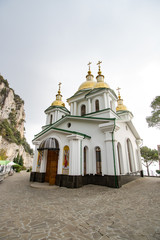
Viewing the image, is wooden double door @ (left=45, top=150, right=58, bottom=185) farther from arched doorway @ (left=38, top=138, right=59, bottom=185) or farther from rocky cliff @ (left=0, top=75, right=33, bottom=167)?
rocky cliff @ (left=0, top=75, right=33, bottom=167)

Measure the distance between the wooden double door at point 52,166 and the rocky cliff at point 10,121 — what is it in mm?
31669

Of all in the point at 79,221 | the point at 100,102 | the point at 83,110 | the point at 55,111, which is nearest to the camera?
the point at 79,221

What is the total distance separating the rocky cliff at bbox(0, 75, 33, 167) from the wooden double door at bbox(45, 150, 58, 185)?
31.7 m

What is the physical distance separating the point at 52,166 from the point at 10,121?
42.2 metres

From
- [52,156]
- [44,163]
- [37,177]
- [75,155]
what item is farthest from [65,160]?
[37,177]

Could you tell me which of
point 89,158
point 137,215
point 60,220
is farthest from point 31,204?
point 89,158

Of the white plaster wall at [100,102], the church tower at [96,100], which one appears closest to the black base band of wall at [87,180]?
the church tower at [96,100]

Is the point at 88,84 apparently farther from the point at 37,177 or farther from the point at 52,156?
the point at 37,177

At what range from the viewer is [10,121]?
146ft

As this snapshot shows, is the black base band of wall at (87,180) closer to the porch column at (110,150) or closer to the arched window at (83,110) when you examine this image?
the porch column at (110,150)

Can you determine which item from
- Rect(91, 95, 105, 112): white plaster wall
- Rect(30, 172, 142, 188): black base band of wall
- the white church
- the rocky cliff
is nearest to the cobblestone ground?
Rect(30, 172, 142, 188): black base band of wall

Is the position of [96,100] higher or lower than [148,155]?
higher

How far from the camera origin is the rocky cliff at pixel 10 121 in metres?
37.6

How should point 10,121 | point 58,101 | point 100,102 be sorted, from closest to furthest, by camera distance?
point 100,102 → point 58,101 → point 10,121
